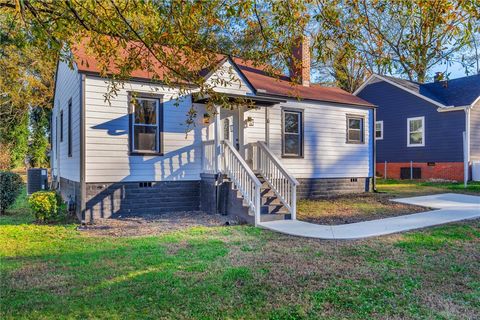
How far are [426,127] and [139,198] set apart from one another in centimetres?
1519

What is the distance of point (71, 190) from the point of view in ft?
35.8

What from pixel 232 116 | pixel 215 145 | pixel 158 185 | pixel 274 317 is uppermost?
pixel 232 116

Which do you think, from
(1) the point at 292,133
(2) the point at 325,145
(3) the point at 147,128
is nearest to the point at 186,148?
(3) the point at 147,128

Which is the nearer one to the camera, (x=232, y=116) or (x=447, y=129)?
(x=232, y=116)

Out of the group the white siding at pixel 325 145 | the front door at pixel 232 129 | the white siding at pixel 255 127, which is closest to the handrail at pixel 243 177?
the front door at pixel 232 129

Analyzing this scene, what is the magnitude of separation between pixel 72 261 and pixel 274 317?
3282mm

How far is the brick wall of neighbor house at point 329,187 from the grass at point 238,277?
18.0ft

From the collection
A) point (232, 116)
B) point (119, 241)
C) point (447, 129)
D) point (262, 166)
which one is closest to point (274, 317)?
point (119, 241)

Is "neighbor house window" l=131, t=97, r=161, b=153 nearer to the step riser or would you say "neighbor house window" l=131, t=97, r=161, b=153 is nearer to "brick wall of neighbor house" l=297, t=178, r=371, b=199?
the step riser

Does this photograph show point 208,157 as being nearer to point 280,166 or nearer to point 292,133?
point 280,166

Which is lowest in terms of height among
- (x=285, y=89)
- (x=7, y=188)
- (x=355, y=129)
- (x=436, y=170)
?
(x=7, y=188)

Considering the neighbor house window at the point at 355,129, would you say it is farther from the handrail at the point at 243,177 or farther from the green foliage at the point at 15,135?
the green foliage at the point at 15,135

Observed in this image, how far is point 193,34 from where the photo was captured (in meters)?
5.09

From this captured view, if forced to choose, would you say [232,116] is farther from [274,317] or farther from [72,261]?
[274,317]
